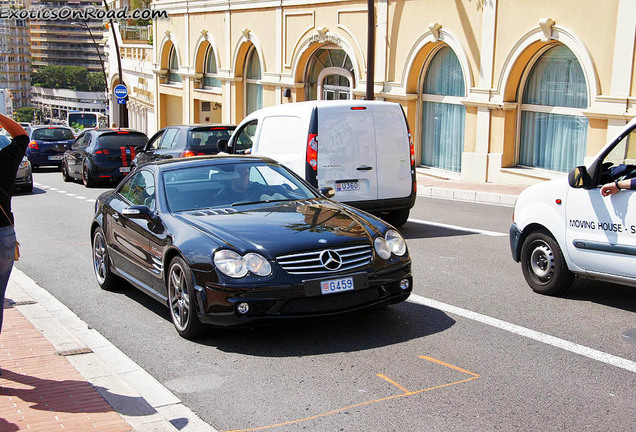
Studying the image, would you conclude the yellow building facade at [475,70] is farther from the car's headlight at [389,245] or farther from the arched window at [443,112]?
the car's headlight at [389,245]

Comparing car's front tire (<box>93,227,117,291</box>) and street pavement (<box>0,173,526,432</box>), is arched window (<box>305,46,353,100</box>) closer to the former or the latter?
car's front tire (<box>93,227,117,291</box>)

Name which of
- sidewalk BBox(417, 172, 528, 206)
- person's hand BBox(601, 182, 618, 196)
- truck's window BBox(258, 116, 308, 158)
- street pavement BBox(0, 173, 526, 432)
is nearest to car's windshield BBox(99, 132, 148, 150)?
sidewalk BBox(417, 172, 528, 206)

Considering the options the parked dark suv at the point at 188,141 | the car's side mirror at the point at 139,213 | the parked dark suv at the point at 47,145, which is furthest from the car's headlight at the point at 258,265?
the parked dark suv at the point at 47,145

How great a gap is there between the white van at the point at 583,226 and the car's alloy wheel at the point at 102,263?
443cm

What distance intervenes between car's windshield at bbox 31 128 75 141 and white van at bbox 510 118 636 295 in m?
23.9

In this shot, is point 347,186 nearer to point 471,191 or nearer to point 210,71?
point 471,191

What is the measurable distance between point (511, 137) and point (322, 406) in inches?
660

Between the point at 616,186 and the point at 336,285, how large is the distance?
9.20 feet

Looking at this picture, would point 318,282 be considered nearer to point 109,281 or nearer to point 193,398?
point 193,398

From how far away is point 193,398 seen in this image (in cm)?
562

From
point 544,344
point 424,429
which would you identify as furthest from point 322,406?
point 544,344

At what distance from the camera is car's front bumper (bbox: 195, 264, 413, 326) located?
20.9ft

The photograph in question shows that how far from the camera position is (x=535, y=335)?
6773mm

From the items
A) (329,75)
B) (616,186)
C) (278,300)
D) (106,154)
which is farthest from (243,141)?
(329,75)
